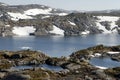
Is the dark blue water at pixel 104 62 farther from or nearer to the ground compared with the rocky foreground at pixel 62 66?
nearer to the ground

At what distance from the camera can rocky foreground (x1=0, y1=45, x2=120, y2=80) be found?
6619cm

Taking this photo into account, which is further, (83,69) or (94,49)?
(94,49)

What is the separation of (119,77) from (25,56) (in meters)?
33.6

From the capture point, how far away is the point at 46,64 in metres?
93.7

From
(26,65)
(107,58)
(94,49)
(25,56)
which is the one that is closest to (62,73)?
(26,65)

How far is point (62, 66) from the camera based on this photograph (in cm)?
8694

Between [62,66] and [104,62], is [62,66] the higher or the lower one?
the higher one

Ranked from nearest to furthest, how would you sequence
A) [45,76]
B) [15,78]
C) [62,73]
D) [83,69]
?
[15,78]
[45,76]
[62,73]
[83,69]

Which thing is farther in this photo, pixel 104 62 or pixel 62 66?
pixel 104 62

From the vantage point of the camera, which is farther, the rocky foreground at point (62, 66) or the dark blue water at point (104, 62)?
the dark blue water at point (104, 62)

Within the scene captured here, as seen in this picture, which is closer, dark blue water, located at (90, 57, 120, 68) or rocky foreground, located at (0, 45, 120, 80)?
rocky foreground, located at (0, 45, 120, 80)

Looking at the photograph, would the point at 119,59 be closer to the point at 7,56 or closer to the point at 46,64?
the point at 46,64

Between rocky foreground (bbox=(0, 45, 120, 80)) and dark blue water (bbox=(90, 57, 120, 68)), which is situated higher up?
rocky foreground (bbox=(0, 45, 120, 80))

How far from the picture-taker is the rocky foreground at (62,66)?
66.2 meters
